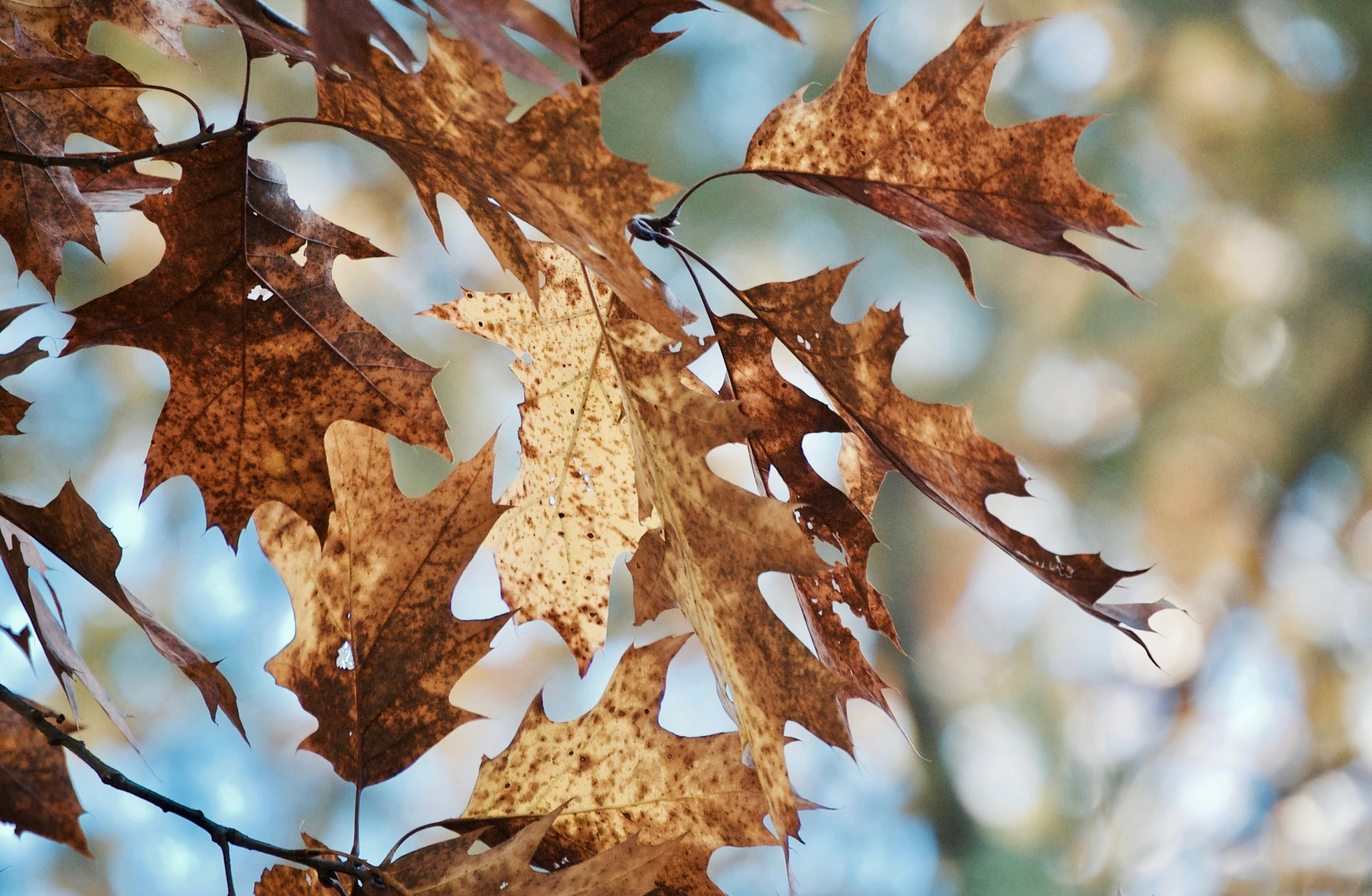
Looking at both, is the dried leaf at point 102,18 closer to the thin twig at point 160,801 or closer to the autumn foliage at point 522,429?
the autumn foliage at point 522,429

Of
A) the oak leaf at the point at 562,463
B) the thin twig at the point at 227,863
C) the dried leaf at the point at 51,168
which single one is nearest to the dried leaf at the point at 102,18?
the dried leaf at the point at 51,168

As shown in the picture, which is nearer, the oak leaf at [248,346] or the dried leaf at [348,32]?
the dried leaf at [348,32]

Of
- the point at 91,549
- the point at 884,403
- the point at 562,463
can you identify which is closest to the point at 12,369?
the point at 91,549

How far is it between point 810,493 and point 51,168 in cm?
30

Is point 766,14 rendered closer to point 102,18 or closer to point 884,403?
point 884,403

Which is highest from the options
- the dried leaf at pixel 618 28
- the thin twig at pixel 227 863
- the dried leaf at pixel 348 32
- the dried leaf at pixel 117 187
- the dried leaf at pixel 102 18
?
the dried leaf at pixel 102 18

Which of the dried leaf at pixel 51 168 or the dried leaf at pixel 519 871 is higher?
the dried leaf at pixel 51 168

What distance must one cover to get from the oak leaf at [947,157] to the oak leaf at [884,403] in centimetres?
3

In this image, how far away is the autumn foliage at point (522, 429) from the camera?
0.27 m

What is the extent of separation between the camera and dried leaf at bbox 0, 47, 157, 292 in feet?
1.11

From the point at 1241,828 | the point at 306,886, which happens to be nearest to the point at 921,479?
the point at 306,886

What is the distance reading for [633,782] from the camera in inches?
12.1

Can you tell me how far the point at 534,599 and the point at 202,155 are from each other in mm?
184

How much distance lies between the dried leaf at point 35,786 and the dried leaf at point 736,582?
0.61 feet
